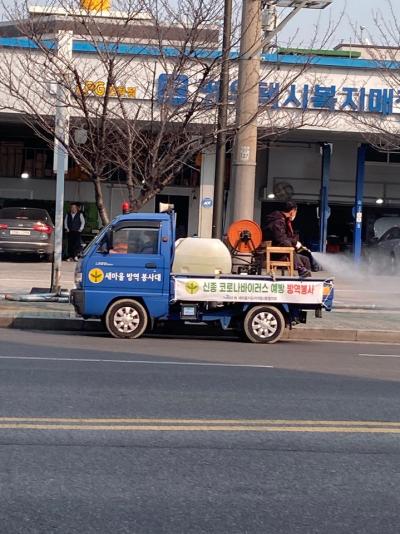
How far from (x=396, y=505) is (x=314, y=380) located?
184 inches

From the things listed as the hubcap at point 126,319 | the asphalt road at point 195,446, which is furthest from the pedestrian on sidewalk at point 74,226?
the asphalt road at point 195,446

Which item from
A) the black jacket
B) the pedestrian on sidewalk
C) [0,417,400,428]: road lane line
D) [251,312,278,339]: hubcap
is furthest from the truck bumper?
the pedestrian on sidewalk

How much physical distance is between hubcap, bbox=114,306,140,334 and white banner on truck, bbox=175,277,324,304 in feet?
2.40

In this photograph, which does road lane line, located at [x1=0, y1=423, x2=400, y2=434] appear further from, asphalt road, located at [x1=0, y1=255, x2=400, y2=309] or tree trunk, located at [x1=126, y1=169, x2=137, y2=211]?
asphalt road, located at [x1=0, y1=255, x2=400, y2=309]

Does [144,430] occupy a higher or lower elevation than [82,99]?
lower

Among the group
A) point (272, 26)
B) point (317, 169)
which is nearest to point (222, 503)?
point (272, 26)

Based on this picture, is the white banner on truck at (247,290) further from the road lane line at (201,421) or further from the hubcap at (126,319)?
the road lane line at (201,421)

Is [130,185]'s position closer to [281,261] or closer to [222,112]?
[222,112]

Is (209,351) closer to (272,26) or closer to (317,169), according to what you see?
(272,26)

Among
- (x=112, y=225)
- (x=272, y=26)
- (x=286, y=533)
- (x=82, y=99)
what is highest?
(x=272, y=26)

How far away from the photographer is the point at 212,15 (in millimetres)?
16719

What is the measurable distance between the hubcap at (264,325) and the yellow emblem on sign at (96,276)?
245 centimetres

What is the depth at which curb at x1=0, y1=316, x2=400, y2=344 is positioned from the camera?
15227 millimetres

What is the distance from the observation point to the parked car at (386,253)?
2889 centimetres
